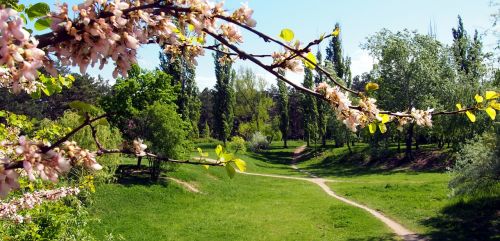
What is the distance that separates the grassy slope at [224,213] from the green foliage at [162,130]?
80.6 inches

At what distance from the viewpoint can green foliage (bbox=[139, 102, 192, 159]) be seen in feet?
84.5

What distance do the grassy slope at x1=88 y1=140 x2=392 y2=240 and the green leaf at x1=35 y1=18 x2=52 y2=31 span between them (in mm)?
14809

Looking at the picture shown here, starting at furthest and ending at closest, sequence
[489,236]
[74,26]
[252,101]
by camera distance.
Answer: [252,101] → [489,236] → [74,26]

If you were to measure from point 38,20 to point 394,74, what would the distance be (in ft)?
128

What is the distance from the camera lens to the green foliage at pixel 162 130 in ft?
84.5

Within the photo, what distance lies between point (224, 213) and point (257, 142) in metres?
36.2

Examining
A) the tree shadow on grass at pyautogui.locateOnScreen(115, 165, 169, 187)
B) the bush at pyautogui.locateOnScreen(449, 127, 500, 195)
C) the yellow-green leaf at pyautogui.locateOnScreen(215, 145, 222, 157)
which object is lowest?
the tree shadow on grass at pyautogui.locateOnScreen(115, 165, 169, 187)

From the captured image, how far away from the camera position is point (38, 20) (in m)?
1.53

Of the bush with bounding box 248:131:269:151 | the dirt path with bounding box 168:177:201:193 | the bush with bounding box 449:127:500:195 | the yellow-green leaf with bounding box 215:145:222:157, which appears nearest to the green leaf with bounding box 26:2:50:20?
the yellow-green leaf with bounding box 215:145:222:157

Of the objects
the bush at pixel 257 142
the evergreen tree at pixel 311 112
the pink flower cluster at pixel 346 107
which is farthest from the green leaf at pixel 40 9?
the bush at pixel 257 142

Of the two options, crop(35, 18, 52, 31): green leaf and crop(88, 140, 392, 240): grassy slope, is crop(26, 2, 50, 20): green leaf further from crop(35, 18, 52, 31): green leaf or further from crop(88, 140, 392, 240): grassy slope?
crop(88, 140, 392, 240): grassy slope

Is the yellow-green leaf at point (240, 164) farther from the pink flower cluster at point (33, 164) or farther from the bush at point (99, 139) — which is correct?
the bush at point (99, 139)

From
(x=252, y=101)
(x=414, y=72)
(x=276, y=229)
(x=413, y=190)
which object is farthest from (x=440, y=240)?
(x=252, y=101)

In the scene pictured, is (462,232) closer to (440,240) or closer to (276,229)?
(440,240)
